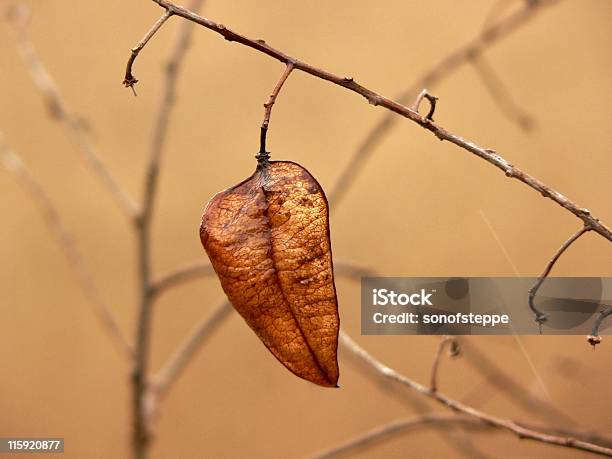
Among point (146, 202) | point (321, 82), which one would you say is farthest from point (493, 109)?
point (146, 202)

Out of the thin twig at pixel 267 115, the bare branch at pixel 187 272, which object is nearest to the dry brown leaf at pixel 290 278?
the thin twig at pixel 267 115

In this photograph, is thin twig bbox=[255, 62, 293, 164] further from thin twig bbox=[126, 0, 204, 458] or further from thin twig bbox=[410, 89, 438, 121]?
thin twig bbox=[126, 0, 204, 458]

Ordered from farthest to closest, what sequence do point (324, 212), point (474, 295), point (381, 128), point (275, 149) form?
1. point (275, 149)
2. point (381, 128)
3. point (474, 295)
4. point (324, 212)

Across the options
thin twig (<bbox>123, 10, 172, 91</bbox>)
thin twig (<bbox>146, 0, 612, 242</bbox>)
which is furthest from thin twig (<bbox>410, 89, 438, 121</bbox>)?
thin twig (<bbox>123, 10, 172, 91</bbox>)

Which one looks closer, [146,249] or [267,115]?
[267,115]

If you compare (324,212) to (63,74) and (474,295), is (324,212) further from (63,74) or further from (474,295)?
(63,74)

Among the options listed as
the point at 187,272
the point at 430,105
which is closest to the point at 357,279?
the point at 187,272

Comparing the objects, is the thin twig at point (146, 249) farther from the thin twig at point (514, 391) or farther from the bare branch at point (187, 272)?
the thin twig at point (514, 391)

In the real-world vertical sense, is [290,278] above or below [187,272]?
below

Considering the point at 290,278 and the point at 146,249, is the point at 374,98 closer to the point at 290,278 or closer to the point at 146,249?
the point at 290,278
